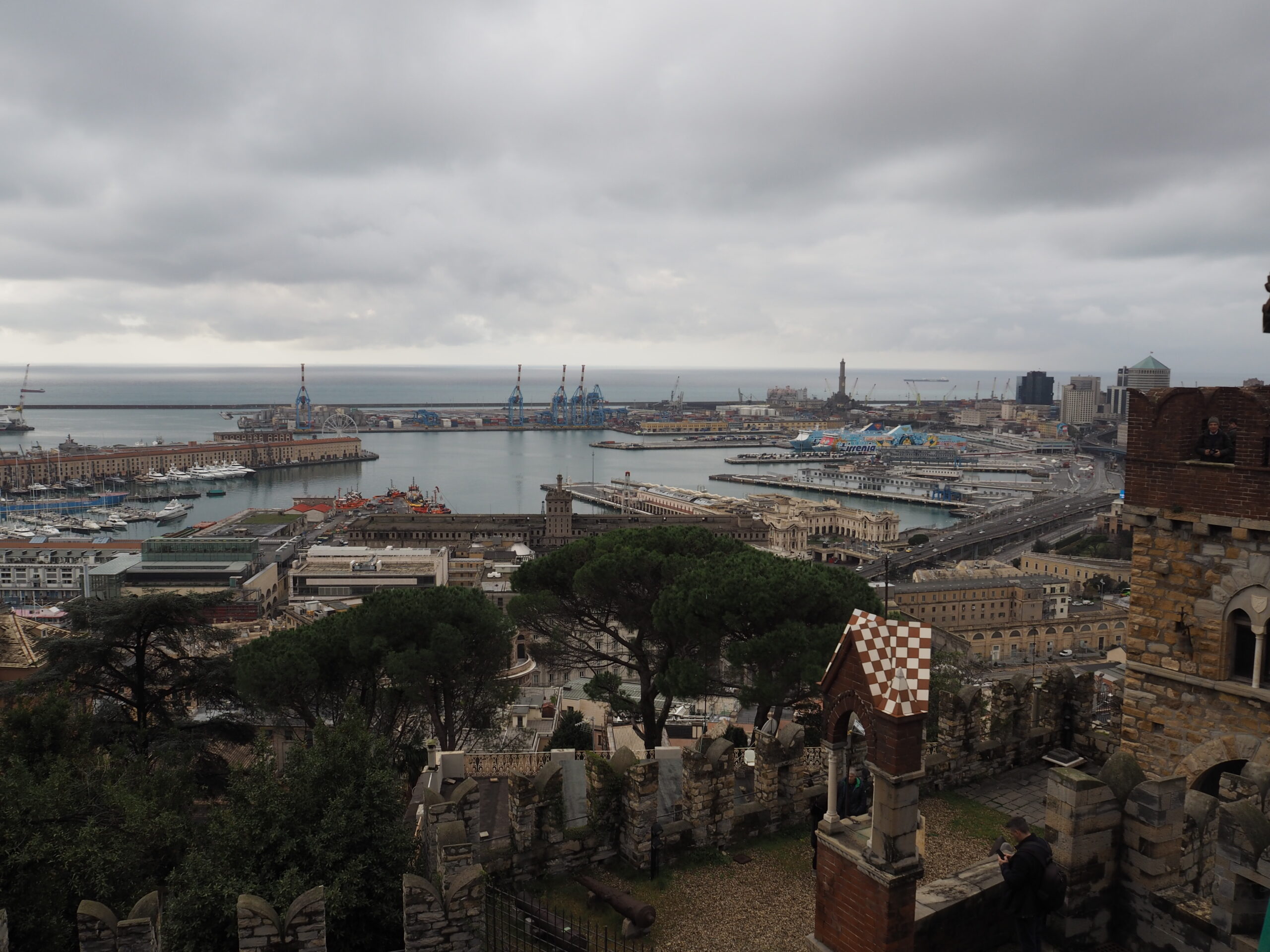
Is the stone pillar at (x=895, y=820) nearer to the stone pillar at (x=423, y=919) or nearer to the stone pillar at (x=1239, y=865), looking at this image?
the stone pillar at (x=1239, y=865)

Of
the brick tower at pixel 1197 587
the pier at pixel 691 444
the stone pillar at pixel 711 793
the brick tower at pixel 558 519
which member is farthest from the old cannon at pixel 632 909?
the pier at pixel 691 444

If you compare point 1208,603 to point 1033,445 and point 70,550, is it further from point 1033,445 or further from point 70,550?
point 1033,445

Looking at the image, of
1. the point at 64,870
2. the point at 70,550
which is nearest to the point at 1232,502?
the point at 64,870

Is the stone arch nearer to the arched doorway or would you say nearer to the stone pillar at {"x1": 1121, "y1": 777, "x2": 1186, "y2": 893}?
the arched doorway

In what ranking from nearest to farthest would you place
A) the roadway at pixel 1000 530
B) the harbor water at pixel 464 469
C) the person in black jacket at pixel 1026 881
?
the person in black jacket at pixel 1026 881 < the roadway at pixel 1000 530 < the harbor water at pixel 464 469

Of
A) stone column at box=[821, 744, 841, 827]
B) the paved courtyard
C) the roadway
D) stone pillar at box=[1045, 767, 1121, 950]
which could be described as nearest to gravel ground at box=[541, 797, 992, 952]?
the paved courtyard
